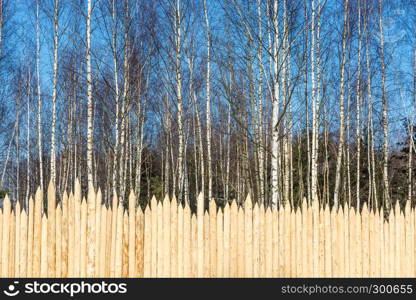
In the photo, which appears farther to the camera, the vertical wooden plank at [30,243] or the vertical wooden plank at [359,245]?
the vertical wooden plank at [359,245]

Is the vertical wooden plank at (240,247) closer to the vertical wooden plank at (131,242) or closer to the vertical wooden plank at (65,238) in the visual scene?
the vertical wooden plank at (131,242)

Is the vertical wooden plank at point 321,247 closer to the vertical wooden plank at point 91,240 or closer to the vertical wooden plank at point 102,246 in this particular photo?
the vertical wooden plank at point 102,246

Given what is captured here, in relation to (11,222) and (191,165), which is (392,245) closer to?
(11,222)

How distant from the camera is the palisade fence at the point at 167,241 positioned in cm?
563

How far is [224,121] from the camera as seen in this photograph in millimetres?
21094

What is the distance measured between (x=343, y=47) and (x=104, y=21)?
6421 millimetres

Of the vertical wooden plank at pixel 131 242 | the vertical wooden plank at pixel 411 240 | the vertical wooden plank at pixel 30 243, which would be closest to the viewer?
the vertical wooden plank at pixel 30 243

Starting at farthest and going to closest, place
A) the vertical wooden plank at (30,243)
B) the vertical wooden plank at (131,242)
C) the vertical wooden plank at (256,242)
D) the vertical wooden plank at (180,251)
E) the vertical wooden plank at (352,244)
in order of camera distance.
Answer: the vertical wooden plank at (352,244), the vertical wooden plank at (256,242), the vertical wooden plank at (180,251), the vertical wooden plank at (131,242), the vertical wooden plank at (30,243)

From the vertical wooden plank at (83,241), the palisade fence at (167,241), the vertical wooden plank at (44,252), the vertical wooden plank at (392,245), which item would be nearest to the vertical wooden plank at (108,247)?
A: the palisade fence at (167,241)

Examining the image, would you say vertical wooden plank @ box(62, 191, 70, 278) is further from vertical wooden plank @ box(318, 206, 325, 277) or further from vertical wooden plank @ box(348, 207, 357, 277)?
vertical wooden plank @ box(348, 207, 357, 277)

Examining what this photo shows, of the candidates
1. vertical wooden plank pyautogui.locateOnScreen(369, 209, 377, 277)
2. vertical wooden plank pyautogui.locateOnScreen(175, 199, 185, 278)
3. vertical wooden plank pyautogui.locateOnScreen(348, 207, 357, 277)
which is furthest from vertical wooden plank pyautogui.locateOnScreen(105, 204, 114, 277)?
vertical wooden plank pyautogui.locateOnScreen(369, 209, 377, 277)

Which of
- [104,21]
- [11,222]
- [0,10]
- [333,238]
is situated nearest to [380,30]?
[104,21]

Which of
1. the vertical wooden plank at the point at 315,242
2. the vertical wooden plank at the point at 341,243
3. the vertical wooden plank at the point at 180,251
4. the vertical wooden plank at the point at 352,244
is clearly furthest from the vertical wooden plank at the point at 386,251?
the vertical wooden plank at the point at 180,251

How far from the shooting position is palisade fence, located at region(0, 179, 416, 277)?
5.63 meters
